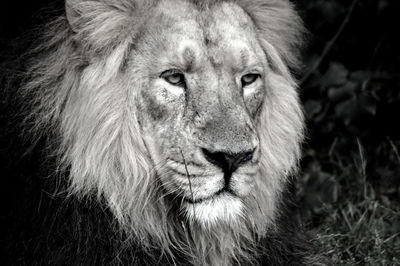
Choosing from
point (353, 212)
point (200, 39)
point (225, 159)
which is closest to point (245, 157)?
point (225, 159)

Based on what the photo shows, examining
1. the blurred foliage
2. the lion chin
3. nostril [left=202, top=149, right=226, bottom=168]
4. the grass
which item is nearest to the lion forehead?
nostril [left=202, top=149, right=226, bottom=168]

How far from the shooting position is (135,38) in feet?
12.5

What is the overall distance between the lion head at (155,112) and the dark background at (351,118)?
1.62 metres

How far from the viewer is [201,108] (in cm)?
366

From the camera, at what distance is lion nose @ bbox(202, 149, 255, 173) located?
3.49 m

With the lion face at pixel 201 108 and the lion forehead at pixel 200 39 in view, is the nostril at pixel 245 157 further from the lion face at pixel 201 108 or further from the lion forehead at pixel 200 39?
the lion forehead at pixel 200 39

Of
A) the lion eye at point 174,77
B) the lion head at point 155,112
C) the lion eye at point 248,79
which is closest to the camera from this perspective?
the lion head at point 155,112

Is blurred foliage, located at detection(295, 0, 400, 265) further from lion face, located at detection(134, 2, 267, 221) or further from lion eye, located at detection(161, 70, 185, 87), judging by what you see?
lion eye, located at detection(161, 70, 185, 87)

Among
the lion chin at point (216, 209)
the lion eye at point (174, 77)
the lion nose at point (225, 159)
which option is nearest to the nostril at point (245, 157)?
the lion nose at point (225, 159)

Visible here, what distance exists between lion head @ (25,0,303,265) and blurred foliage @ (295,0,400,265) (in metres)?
1.83

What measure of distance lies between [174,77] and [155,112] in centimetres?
19

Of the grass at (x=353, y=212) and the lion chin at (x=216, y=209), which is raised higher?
the lion chin at (x=216, y=209)

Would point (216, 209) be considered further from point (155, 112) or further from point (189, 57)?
point (189, 57)

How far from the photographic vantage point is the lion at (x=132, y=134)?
144 inches
